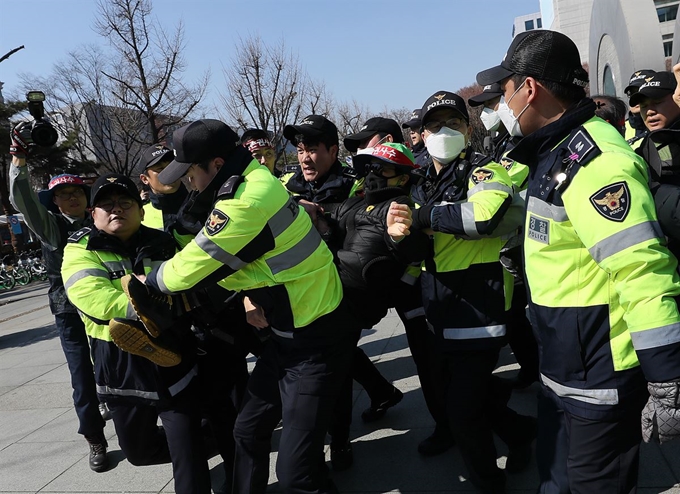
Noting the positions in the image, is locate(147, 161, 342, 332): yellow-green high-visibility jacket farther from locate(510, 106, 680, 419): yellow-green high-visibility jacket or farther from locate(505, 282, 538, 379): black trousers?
locate(505, 282, 538, 379): black trousers

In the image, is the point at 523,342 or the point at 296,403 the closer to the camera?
the point at 296,403

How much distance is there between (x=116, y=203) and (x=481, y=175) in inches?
77.3

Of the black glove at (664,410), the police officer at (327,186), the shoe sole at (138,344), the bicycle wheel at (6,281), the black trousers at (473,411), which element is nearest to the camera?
the black glove at (664,410)

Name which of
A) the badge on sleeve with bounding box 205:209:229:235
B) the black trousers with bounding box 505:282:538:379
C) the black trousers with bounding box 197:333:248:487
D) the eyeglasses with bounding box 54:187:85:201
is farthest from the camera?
the black trousers with bounding box 505:282:538:379

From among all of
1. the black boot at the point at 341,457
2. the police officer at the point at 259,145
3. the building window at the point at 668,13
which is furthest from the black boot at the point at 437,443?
the building window at the point at 668,13

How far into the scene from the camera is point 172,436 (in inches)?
113

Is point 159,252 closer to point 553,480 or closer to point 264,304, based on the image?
point 264,304

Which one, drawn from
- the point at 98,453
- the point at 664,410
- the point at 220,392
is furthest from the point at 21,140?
the point at 664,410

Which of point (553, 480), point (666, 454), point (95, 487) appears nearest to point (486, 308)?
point (553, 480)

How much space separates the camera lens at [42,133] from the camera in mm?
4184

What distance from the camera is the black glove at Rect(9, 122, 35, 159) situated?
413 centimetres

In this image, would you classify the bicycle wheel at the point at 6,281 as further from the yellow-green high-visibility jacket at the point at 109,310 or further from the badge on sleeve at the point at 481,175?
the badge on sleeve at the point at 481,175

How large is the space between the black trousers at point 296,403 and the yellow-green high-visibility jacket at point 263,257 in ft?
0.41

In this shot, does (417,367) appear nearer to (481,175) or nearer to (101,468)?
(481,175)
